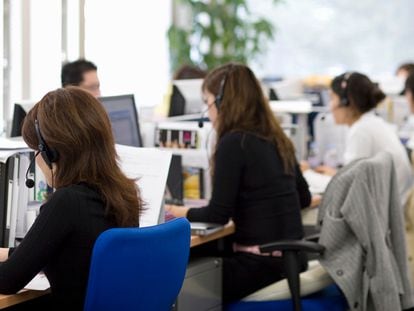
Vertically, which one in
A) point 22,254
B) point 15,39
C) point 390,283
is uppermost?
point 15,39

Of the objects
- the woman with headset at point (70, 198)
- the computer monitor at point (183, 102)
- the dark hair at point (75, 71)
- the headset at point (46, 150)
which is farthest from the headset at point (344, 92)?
the headset at point (46, 150)

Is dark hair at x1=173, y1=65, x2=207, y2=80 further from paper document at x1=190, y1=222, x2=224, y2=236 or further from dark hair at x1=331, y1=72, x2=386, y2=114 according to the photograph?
paper document at x1=190, y1=222, x2=224, y2=236

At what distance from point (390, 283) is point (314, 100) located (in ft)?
9.85

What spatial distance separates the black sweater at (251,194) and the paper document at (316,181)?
848mm

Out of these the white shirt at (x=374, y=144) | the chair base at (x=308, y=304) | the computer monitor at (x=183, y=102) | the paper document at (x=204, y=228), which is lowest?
the chair base at (x=308, y=304)

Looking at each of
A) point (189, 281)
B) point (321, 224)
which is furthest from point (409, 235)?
point (189, 281)

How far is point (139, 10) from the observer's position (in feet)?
24.1

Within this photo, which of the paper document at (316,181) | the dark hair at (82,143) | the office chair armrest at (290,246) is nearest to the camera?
the dark hair at (82,143)

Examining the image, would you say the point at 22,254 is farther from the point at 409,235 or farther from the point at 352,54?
the point at 352,54

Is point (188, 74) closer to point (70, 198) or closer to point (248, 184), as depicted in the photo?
point (248, 184)

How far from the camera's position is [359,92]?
4.30 m

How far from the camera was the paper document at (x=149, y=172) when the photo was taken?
271 centimetres

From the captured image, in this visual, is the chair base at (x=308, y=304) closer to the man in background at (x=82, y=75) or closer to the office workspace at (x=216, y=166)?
the office workspace at (x=216, y=166)

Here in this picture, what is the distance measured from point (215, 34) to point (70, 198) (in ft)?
17.9
